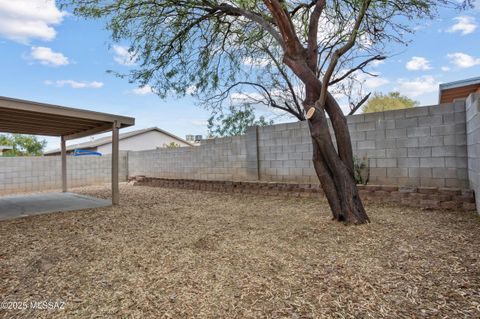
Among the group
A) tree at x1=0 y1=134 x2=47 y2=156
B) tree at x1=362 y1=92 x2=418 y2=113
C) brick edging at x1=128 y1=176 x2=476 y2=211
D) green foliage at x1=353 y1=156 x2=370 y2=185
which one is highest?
tree at x1=362 y1=92 x2=418 y2=113

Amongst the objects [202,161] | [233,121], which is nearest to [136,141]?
[233,121]

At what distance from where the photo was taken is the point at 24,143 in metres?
24.1

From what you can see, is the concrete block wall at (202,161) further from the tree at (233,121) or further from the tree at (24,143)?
the tree at (24,143)

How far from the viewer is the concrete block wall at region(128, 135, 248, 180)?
26.4 ft

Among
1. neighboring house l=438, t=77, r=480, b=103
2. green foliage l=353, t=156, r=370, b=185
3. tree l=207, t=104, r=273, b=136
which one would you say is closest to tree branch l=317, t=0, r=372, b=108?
green foliage l=353, t=156, r=370, b=185

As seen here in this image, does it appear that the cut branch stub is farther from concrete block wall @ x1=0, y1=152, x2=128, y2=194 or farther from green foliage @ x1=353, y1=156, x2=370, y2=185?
concrete block wall @ x1=0, y1=152, x2=128, y2=194

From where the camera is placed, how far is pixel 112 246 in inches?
128

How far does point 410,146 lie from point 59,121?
298 inches

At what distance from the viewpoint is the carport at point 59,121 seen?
16.1 ft

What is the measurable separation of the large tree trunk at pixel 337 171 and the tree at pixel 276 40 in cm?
1

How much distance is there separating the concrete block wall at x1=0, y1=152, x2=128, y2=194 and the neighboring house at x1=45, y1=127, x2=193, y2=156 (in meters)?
7.20

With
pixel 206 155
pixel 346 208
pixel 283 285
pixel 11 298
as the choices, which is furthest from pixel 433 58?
pixel 11 298

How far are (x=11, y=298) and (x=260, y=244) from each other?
7.47 feet

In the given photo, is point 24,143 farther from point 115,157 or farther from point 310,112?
point 310,112
